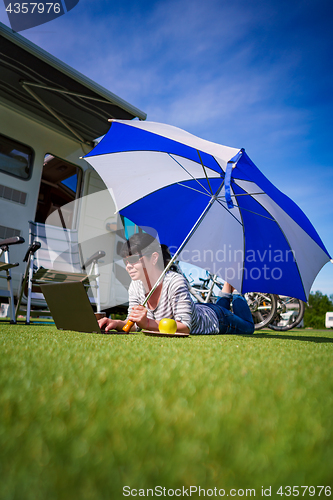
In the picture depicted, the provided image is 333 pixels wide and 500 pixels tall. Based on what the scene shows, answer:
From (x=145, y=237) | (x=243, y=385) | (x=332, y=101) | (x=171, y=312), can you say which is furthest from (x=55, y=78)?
(x=332, y=101)

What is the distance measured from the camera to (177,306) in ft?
8.04

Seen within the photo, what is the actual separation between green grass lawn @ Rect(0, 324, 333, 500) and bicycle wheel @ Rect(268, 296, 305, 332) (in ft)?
18.8

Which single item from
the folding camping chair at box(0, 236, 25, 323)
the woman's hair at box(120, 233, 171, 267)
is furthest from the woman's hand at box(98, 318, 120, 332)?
the folding camping chair at box(0, 236, 25, 323)

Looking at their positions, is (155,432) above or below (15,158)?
below

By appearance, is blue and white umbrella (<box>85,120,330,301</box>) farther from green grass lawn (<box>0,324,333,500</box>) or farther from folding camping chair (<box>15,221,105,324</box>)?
green grass lawn (<box>0,324,333,500</box>)

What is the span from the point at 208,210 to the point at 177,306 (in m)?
1.17

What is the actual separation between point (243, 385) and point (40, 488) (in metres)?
0.51

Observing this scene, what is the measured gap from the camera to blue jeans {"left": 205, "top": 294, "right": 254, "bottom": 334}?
327 cm

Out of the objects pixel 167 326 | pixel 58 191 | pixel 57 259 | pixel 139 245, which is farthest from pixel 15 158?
pixel 167 326

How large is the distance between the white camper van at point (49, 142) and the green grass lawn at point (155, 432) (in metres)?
3.86

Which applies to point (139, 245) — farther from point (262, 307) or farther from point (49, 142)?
point (262, 307)

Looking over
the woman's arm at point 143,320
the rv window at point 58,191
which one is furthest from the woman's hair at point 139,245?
the rv window at point 58,191

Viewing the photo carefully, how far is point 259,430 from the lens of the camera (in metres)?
0.44

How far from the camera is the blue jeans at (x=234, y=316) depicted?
3.27 m
